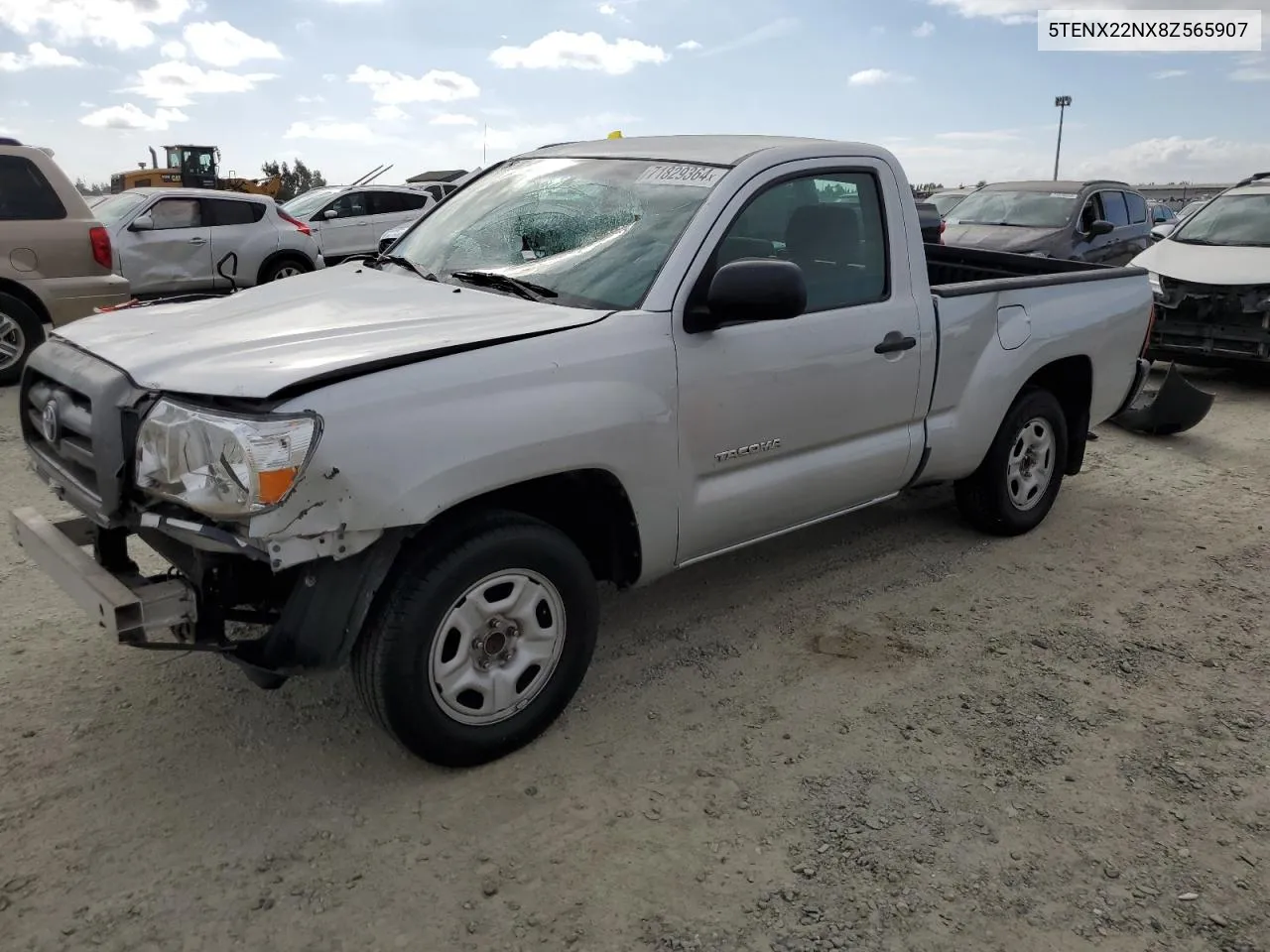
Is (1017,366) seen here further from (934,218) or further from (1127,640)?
(934,218)

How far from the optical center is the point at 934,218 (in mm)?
9188

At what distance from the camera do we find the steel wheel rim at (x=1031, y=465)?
498 centimetres

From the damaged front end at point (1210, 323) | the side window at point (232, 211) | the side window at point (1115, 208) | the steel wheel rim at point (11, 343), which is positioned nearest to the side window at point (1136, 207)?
the side window at point (1115, 208)

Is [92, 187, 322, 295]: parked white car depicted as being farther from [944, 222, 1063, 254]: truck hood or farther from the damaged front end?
the damaged front end

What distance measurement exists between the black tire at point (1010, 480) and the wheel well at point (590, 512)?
2.26 meters

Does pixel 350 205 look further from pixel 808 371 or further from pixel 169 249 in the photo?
pixel 808 371

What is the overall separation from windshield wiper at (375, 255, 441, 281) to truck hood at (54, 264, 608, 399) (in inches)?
2.4

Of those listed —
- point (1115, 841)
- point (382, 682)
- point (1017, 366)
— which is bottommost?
point (1115, 841)

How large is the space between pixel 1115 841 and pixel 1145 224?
41.2 feet

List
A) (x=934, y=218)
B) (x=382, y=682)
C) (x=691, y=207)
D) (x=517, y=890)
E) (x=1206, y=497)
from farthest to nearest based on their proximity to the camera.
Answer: (x=934, y=218)
(x=1206, y=497)
(x=691, y=207)
(x=382, y=682)
(x=517, y=890)

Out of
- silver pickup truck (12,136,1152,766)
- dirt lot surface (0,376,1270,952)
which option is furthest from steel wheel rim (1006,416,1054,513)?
dirt lot surface (0,376,1270,952)

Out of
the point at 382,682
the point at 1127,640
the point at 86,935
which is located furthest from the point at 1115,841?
the point at 86,935

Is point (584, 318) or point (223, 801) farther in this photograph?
point (584, 318)

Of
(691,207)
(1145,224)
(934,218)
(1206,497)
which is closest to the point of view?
(691,207)
